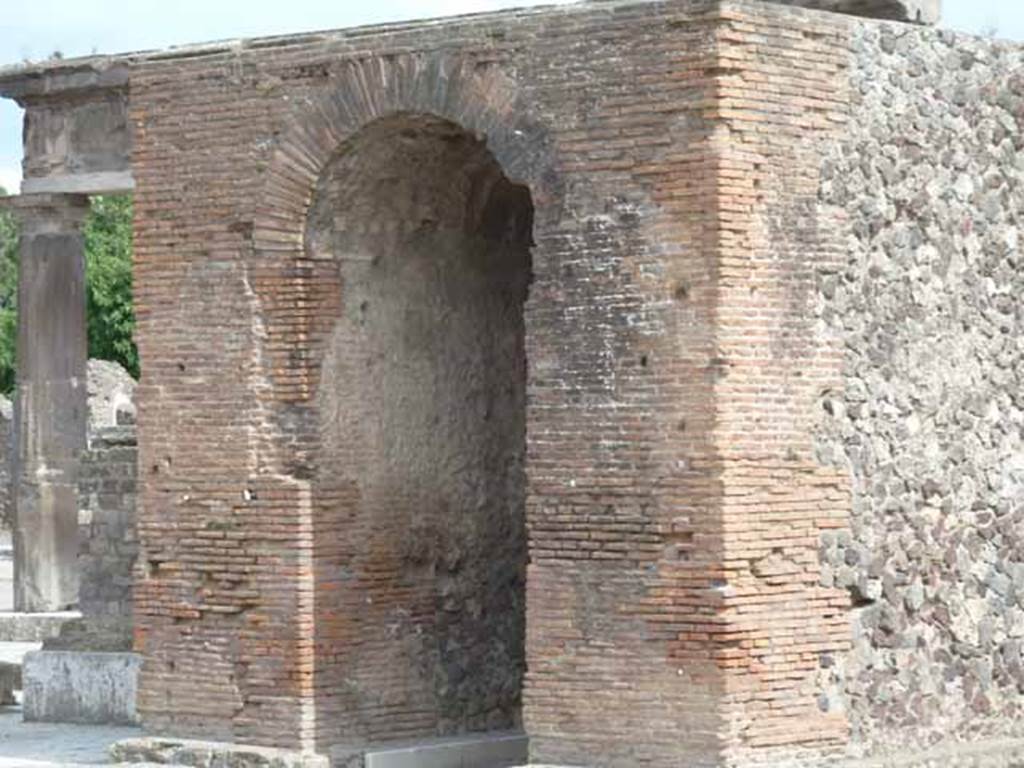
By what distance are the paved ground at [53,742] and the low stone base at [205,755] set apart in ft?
1.39

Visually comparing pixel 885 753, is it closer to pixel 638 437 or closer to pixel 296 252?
pixel 638 437

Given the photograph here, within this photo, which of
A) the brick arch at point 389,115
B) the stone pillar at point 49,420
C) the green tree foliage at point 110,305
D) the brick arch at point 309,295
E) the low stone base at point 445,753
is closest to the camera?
the brick arch at point 389,115

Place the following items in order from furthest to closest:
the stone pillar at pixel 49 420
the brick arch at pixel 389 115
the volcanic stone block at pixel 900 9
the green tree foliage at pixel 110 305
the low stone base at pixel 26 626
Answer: the green tree foliage at pixel 110 305, the stone pillar at pixel 49 420, the low stone base at pixel 26 626, the volcanic stone block at pixel 900 9, the brick arch at pixel 389 115

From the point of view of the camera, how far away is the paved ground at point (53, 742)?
16.2 metres

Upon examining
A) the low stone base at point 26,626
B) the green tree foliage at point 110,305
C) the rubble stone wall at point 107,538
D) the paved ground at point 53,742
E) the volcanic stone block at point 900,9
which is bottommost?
the paved ground at point 53,742

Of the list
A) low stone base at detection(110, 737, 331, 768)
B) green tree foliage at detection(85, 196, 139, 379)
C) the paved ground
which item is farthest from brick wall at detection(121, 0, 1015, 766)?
green tree foliage at detection(85, 196, 139, 379)

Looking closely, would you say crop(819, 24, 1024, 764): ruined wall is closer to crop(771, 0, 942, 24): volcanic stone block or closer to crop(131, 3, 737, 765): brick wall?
crop(131, 3, 737, 765): brick wall

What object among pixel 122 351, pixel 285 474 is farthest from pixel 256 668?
pixel 122 351

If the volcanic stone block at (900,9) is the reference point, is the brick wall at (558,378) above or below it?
below

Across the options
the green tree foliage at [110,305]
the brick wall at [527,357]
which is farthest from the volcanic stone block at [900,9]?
the green tree foliage at [110,305]

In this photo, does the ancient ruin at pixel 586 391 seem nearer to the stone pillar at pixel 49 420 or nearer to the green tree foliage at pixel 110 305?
the stone pillar at pixel 49 420

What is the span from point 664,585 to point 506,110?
224 cm

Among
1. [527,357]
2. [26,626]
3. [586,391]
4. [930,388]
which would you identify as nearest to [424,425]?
[527,357]

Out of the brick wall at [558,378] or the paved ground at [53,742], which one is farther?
the paved ground at [53,742]
